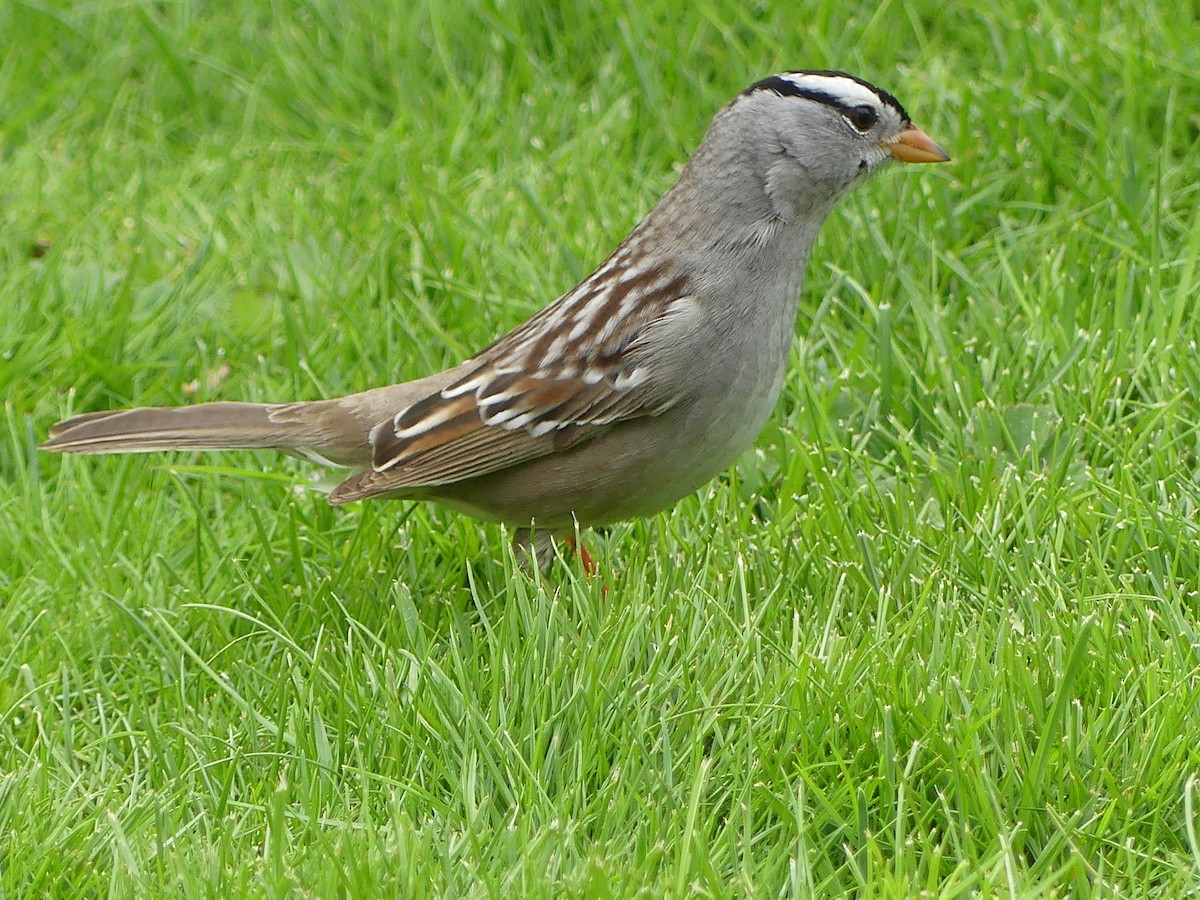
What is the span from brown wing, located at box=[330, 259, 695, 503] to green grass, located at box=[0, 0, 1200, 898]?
0.37 meters

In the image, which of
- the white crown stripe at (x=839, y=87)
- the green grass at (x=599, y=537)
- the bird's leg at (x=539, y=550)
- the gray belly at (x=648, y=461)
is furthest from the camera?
the bird's leg at (x=539, y=550)

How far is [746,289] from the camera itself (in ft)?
14.6

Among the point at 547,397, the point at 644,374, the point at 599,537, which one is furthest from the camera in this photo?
the point at 599,537

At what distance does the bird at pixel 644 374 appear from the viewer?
4.43m

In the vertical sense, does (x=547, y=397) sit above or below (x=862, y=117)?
below

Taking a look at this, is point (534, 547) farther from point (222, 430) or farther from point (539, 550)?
point (222, 430)

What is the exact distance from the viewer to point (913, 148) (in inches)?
187

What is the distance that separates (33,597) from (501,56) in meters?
3.54

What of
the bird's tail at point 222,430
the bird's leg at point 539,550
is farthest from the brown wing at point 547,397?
the bird's leg at point 539,550

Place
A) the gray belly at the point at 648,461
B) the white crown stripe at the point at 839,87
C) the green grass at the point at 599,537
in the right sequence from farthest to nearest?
the white crown stripe at the point at 839,87, the gray belly at the point at 648,461, the green grass at the point at 599,537

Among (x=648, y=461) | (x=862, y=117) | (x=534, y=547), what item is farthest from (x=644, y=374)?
(x=862, y=117)

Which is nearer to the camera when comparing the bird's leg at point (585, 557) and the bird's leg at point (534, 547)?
the bird's leg at point (585, 557)

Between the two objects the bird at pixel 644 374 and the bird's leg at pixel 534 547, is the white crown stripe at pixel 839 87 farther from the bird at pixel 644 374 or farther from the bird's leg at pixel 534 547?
the bird's leg at pixel 534 547

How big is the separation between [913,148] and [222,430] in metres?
2.14
